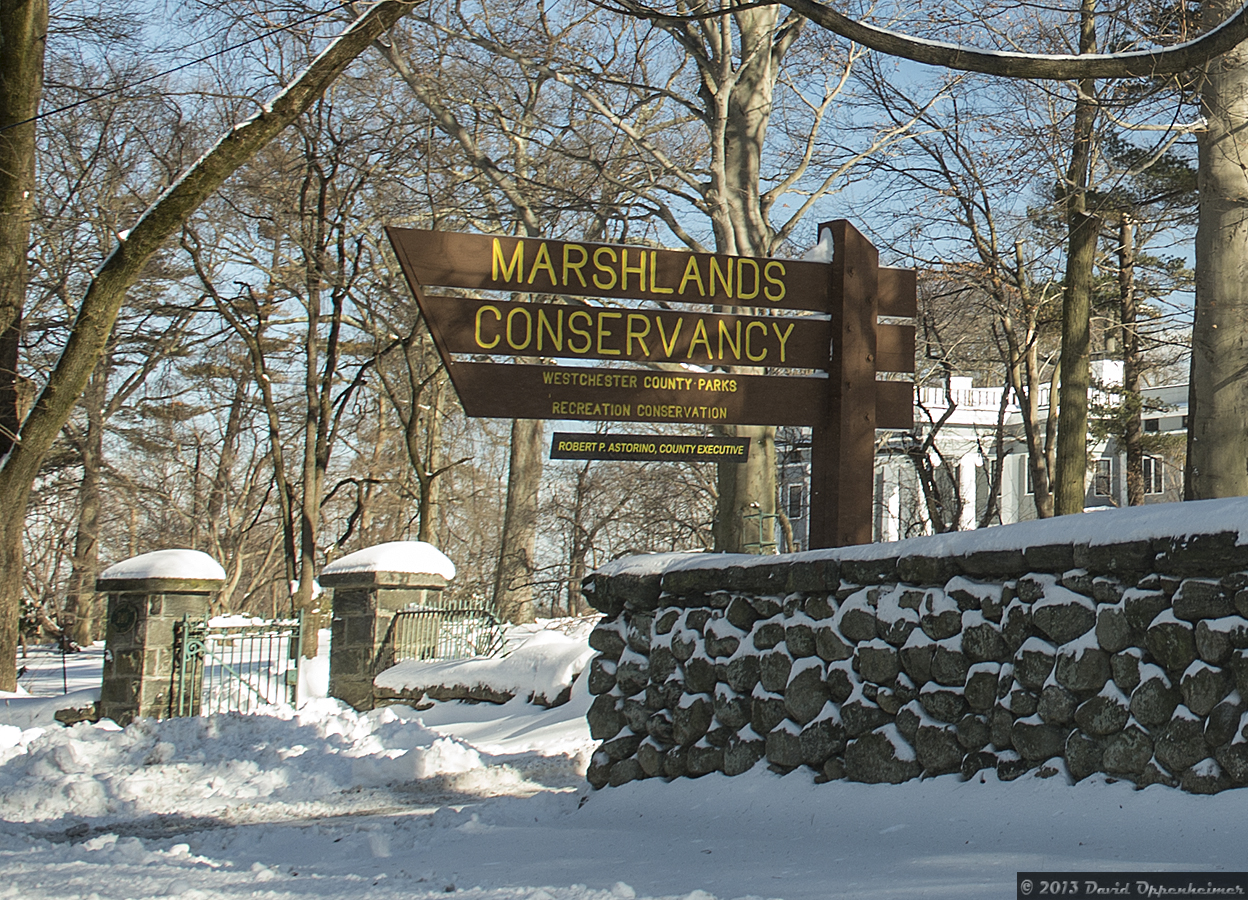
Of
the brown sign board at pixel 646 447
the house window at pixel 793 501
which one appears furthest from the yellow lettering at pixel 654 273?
the house window at pixel 793 501

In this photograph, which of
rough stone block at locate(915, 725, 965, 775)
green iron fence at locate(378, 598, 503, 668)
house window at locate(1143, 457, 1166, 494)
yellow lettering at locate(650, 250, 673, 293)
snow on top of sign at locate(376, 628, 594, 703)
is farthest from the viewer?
house window at locate(1143, 457, 1166, 494)

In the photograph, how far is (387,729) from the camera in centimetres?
970

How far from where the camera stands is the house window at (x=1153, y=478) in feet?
111

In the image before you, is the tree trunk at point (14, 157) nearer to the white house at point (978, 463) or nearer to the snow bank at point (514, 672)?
the snow bank at point (514, 672)

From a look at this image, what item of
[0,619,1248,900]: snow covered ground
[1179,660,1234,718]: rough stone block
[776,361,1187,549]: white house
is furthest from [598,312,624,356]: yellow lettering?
[776,361,1187,549]: white house

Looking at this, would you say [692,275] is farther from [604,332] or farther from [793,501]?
[793,501]

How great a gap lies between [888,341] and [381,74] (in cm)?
1456

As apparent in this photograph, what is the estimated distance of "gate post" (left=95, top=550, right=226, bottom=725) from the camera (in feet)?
40.2

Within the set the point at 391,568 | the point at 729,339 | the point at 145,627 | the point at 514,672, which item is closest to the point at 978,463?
the point at 391,568

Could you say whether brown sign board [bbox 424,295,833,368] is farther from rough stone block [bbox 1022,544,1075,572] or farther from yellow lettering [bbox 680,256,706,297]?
rough stone block [bbox 1022,544,1075,572]

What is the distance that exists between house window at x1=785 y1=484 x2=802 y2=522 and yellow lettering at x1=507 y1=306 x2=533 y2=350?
31.3m

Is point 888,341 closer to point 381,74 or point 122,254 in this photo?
point 122,254

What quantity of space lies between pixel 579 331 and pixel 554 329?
151mm

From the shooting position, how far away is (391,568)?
13.0 meters
